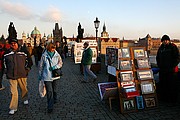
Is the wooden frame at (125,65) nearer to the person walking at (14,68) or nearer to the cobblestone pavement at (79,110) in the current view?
the cobblestone pavement at (79,110)

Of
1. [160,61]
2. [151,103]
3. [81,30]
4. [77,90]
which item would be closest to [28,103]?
[77,90]

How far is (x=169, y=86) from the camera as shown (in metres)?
6.09

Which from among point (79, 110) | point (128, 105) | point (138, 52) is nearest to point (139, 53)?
point (138, 52)

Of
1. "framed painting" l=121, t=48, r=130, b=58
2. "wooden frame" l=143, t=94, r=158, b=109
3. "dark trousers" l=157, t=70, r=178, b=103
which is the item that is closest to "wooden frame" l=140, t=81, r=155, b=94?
"wooden frame" l=143, t=94, r=158, b=109

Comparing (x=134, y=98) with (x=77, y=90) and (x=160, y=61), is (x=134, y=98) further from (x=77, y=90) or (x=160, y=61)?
(x=77, y=90)

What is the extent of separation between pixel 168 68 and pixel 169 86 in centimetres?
53

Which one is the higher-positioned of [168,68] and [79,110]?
[168,68]

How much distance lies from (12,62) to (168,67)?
4.24 m

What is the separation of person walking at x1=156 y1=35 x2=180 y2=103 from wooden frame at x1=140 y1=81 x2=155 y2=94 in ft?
2.14

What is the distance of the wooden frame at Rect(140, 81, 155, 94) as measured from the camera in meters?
5.64

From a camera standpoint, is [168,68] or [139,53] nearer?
[139,53]

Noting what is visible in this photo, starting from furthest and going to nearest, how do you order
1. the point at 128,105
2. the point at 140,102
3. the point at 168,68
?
1. the point at 168,68
2. the point at 140,102
3. the point at 128,105

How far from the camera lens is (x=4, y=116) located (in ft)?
17.4

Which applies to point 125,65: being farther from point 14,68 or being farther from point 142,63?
point 14,68
